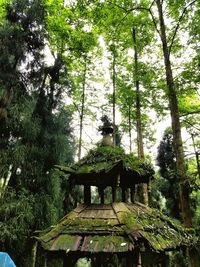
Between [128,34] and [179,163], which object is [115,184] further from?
[128,34]

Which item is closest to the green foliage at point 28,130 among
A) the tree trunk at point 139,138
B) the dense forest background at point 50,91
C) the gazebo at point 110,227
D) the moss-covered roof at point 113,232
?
the dense forest background at point 50,91

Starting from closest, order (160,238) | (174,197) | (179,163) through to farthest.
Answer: (160,238) → (179,163) → (174,197)

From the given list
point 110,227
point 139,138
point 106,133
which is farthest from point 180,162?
point 139,138

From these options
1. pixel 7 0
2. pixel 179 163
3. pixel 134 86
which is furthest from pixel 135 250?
pixel 7 0

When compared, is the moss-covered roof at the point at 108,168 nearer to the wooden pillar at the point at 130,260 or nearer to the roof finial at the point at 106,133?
the roof finial at the point at 106,133

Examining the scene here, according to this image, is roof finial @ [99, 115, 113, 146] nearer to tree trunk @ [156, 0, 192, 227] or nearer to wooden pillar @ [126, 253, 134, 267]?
tree trunk @ [156, 0, 192, 227]

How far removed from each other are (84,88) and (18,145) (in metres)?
7.33

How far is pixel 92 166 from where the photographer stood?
561 cm

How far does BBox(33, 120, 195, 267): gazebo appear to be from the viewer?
4.41 metres

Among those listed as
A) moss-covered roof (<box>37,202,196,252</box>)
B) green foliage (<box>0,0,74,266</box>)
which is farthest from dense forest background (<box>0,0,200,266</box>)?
moss-covered roof (<box>37,202,196,252</box>)

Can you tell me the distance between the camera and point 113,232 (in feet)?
15.0

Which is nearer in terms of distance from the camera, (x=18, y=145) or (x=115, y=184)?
(x=115, y=184)

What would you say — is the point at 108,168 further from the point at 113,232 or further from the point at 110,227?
the point at 113,232

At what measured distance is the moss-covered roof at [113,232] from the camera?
437 cm
